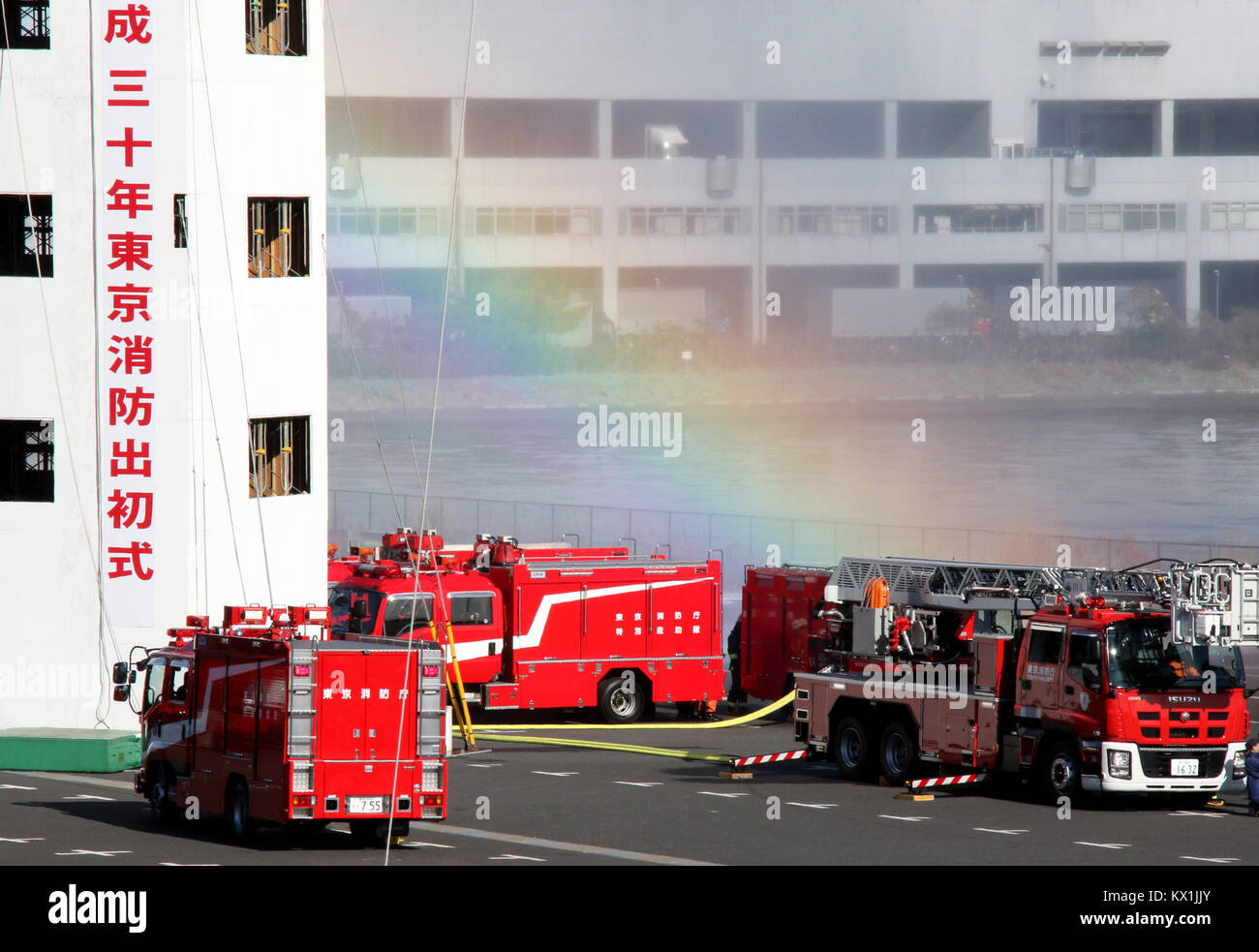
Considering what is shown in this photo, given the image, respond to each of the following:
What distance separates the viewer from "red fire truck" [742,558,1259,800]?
845 inches

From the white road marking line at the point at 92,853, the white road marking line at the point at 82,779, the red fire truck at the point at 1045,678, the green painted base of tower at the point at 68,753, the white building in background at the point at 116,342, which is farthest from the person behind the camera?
the white building in background at the point at 116,342

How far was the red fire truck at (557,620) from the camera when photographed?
30.7m

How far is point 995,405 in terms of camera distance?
99.6 meters

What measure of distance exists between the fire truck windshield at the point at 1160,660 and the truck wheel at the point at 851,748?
12.9 ft

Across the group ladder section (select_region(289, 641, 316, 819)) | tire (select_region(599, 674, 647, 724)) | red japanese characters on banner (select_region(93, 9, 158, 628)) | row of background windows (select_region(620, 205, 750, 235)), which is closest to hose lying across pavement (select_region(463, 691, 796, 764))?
tire (select_region(599, 674, 647, 724))

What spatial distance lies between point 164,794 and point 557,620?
11.6 m

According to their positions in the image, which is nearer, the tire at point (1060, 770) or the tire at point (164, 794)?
the tire at point (164, 794)

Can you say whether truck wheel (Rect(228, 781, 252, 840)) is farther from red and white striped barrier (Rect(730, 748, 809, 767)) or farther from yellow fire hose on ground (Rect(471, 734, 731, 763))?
yellow fire hose on ground (Rect(471, 734, 731, 763))

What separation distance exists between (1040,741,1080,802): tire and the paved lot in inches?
10.2

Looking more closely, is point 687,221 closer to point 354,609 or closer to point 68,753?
point 354,609

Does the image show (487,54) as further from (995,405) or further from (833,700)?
(833,700)

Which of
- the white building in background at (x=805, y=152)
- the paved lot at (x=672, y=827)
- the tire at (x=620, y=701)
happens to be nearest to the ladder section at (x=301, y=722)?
the paved lot at (x=672, y=827)

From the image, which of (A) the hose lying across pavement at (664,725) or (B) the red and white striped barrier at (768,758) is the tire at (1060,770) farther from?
(A) the hose lying across pavement at (664,725)

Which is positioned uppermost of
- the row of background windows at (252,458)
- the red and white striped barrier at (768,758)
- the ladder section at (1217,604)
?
the row of background windows at (252,458)
